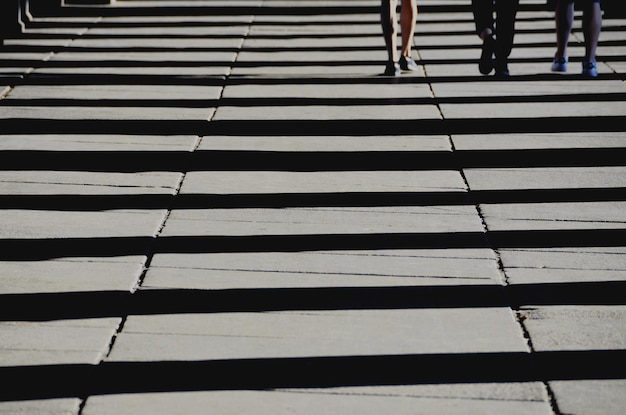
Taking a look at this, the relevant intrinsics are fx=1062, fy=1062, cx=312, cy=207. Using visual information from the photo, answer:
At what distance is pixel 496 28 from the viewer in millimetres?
7875

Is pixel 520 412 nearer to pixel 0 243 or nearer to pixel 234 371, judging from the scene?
pixel 234 371

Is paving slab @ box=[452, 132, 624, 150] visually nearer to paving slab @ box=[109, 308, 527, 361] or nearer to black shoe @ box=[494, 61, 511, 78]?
black shoe @ box=[494, 61, 511, 78]

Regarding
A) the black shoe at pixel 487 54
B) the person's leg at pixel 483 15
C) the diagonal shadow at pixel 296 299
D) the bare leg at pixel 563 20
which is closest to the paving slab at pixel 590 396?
the diagonal shadow at pixel 296 299

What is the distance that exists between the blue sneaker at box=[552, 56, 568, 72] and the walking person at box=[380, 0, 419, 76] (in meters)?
1.08

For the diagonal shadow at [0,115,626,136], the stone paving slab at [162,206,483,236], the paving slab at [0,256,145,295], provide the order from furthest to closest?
the diagonal shadow at [0,115,626,136], the stone paving slab at [162,206,483,236], the paving slab at [0,256,145,295]

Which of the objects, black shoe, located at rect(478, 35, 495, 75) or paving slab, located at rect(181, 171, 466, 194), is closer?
→ paving slab, located at rect(181, 171, 466, 194)

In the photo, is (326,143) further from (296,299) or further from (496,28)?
(296,299)

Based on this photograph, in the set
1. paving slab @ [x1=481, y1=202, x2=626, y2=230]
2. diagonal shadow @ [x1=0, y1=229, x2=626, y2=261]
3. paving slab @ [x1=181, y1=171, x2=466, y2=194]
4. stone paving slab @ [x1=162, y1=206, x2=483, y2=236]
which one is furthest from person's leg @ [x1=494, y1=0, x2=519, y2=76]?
diagonal shadow @ [x1=0, y1=229, x2=626, y2=261]

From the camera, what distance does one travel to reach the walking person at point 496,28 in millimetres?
7801

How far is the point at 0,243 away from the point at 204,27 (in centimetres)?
632

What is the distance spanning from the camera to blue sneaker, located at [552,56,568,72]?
322 inches

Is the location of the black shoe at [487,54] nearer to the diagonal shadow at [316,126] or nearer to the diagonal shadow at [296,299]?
the diagonal shadow at [316,126]

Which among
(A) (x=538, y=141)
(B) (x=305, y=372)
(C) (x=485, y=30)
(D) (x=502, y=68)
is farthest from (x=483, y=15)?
(B) (x=305, y=372)

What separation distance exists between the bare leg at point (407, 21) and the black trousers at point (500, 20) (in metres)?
0.48
